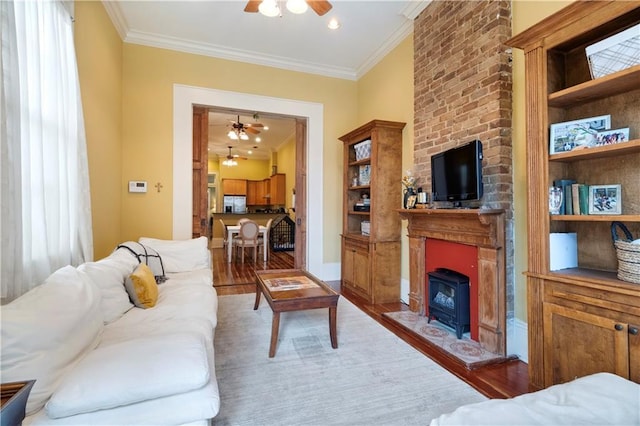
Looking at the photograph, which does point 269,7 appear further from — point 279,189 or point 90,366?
point 279,189

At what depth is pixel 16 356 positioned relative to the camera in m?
1.15

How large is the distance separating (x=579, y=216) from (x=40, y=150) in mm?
3400

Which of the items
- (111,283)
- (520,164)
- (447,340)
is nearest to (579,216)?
(520,164)

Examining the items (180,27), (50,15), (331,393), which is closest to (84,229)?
(50,15)

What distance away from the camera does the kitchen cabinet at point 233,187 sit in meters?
10.8

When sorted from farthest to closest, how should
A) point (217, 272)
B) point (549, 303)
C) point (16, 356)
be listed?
point (217, 272) < point (549, 303) < point (16, 356)

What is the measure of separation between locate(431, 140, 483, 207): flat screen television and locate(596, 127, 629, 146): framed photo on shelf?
2.66ft

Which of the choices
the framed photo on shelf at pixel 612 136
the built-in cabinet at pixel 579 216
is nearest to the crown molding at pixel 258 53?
Result: the built-in cabinet at pixel 579 216

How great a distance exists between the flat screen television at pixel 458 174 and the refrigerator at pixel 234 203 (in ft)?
28.1

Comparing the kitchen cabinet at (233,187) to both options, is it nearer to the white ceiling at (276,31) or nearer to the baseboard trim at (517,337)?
the white ceiling at (276,31)

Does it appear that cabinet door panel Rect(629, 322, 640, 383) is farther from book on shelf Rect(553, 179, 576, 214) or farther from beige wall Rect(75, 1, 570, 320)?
beige wall Rect(75, 1, 570, 320)

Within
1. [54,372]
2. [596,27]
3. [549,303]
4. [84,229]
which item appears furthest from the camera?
[84,229]

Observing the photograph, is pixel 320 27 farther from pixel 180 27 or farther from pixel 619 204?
pixel 619 204

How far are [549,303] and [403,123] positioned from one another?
2716 millimetres
